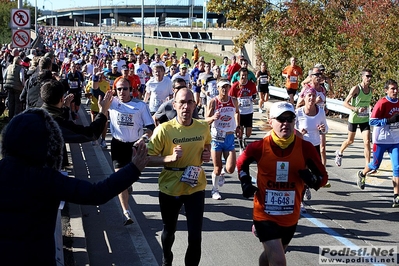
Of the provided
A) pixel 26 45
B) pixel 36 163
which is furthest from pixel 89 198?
pixel 26 45

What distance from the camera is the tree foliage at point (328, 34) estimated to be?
59.1ft

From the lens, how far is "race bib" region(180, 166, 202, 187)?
20.4ft

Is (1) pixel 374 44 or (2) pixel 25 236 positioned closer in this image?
(2) pixel 25 236

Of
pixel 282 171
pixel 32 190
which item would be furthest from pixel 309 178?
pixel 32 190

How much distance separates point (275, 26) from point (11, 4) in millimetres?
31944

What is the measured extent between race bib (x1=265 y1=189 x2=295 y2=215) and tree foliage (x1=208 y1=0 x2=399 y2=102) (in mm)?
13227

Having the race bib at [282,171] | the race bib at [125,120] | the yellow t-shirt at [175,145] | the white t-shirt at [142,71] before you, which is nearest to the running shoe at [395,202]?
the race bib at [125,120]

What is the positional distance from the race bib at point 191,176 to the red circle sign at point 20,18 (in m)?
11.7

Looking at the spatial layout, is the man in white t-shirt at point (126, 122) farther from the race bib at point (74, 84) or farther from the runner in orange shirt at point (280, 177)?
the race bib at point (74, 84)

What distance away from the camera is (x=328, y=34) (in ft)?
73.8

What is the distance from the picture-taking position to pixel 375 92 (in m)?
18.3

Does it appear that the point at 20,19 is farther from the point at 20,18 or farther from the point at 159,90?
the point at 159,90

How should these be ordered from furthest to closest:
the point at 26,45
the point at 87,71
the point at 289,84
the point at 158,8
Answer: the point at 158,8 < the point at 87,71 < the point at 289,84 < the point at 26,45

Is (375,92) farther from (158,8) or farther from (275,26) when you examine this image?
(158,8)
